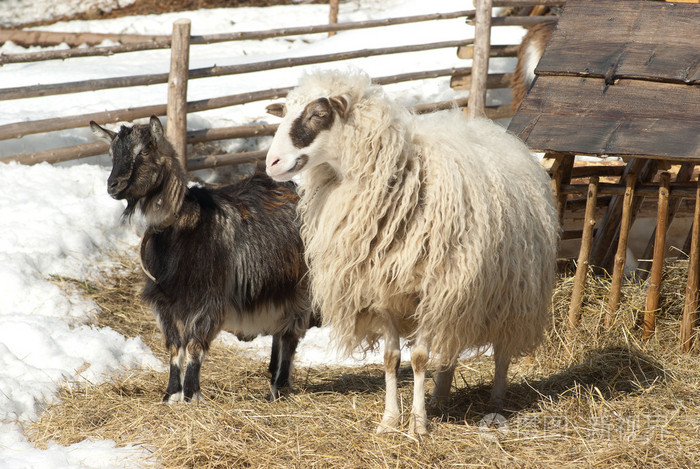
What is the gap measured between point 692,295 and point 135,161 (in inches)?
147

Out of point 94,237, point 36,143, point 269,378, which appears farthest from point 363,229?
point 36,143

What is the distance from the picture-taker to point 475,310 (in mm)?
3986

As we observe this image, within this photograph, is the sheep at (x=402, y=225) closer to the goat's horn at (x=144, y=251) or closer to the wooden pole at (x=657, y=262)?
the goat's horn at (x=144, y=251)

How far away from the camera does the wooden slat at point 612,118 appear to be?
484 centimetres

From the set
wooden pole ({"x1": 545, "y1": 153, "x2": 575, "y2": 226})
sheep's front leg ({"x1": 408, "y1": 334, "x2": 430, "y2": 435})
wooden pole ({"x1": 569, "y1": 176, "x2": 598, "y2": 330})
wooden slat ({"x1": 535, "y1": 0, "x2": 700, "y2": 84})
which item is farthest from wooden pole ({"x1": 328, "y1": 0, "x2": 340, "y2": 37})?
sheep's front leg ({"x1": 408, "y1": 334, "x2": 430, "y2": 435})

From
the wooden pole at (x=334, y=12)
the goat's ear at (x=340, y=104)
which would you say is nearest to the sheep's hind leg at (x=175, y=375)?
the goat's ear at (x=340, y=104)

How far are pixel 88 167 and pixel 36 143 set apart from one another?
78cm

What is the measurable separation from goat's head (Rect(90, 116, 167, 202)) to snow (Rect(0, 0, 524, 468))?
3.67 ft

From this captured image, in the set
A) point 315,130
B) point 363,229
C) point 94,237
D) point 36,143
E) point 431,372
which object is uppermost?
point 315,130

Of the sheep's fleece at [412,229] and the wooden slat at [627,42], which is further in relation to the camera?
the wooden slat at [627,42]

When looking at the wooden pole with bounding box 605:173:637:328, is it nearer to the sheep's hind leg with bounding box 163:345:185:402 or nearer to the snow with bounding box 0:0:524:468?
the snow with bounding box 0:0:524:468

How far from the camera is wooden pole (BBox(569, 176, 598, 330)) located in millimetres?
5281

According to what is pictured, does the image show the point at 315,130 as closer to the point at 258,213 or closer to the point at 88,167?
the point at 258,213

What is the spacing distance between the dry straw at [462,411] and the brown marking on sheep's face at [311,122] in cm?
150
